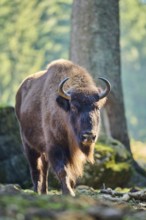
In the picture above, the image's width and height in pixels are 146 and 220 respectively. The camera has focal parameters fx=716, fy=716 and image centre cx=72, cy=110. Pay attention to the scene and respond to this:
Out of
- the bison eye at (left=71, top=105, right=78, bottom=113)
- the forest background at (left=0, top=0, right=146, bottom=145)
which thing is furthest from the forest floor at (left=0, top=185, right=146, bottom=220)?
the forest background at (left=0, top=0, right=146, bottom=145)

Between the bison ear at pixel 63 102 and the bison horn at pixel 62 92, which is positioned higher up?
the bison horn at pixel 62 92

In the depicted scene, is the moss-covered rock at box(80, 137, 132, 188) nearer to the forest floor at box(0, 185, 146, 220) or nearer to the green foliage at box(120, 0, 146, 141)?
the forest floor at box(0, 185, 146, 220)

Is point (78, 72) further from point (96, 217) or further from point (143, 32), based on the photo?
point (143, 32)

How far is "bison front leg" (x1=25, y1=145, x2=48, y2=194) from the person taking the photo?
11.4 metres

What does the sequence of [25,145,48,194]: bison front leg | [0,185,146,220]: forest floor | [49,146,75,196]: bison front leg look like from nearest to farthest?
[0,185,146,220]: forest floor, [49,146,75,196]: bison front leg, [25,145,48,194]: bison front leg

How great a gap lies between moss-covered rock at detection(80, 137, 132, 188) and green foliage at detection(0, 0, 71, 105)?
116ft

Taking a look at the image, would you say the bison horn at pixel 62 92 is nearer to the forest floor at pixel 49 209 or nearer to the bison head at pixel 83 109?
the bison head at pixel 83 109

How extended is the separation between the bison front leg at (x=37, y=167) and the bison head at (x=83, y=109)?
193cm

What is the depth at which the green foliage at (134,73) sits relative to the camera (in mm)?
68688

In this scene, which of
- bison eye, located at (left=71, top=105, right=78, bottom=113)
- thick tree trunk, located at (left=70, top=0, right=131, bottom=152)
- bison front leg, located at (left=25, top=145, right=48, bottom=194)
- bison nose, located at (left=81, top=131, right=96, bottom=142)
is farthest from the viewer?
thick tree trunk, located at (left=70, top=0, right=131, bottom=152)

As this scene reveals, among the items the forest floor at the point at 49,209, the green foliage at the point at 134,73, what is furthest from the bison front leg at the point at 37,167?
the green foliage at the point at 134,73

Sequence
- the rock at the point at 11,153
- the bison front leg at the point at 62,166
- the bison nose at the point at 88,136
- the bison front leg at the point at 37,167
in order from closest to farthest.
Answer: the bison nose at the point at 88,136 < the bison front leg at the point at 62,166 < the bison front leg at the point at 37,167 < the rock at the point at 11,153

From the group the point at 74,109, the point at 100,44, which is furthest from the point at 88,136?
the point at 100,44

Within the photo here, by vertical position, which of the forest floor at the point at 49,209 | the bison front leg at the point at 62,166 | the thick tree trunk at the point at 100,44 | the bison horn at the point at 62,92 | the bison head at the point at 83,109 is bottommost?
the forest floor at the point at 49,209
